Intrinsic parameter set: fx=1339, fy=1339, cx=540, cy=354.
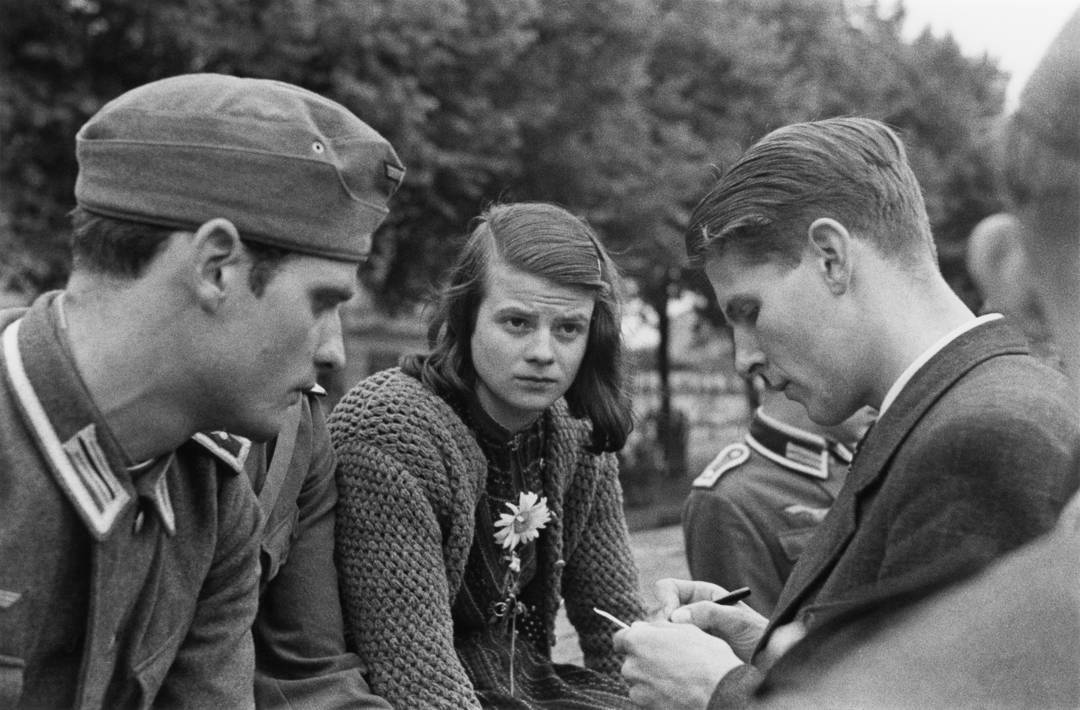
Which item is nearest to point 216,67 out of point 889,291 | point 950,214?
point 889,291

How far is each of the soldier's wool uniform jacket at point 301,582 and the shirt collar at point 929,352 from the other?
132cm

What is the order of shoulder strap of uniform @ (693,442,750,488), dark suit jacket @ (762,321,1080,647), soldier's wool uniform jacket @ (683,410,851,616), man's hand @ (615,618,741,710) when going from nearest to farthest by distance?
dark suit jacket @ (762,321,1080,647), man's hand @ (615,618,741,710), soldier's wool uniform jacket @ (683,410,851,616), shoulder strap of uniform @ (693,442,750,488)

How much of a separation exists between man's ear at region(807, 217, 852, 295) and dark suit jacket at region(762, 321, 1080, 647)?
25 centimetres

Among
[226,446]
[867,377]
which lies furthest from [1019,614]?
[226,446]

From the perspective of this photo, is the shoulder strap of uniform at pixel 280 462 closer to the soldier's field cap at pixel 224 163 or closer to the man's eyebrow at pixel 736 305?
the soldier's field cap at pixel 224 163

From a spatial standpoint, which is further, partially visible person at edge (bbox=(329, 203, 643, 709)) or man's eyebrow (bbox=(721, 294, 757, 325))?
partially visible person at edge (bbox=(329, 203, 643, 709))

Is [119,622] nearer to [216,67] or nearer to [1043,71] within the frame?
[1043,71]

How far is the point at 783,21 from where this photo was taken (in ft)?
62.3

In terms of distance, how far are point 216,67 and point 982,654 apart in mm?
10303

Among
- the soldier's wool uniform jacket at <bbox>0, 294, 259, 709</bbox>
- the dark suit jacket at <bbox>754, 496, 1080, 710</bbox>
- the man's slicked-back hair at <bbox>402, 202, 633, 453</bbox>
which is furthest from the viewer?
the man's slicked-back hair at <bbox>402, 202, 633, 453</bbox>

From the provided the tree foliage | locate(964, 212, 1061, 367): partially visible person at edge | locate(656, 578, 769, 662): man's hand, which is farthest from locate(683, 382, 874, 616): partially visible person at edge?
locate(964, 212, 1061, 367): partially visible person at edge

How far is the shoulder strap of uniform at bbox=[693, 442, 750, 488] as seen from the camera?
13.0 feet

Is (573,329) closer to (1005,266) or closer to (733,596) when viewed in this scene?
(733,596)

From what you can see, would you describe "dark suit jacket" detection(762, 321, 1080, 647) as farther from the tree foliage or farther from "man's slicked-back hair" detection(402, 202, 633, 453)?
the tree foliage
